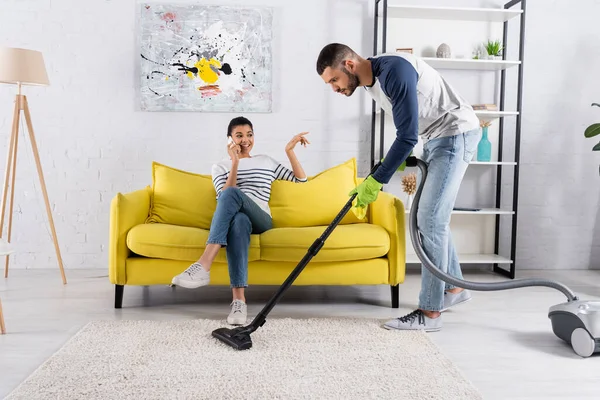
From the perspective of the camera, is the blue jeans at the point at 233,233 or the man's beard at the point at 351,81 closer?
the man's beard at the point at 351,81

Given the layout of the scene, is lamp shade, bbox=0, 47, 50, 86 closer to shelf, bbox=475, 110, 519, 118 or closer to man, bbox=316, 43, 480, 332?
man, bbox=316, 43, 480, 332

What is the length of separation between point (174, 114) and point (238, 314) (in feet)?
6.00

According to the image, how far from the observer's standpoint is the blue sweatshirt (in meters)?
2.15

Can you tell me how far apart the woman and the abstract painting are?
2.81 ft

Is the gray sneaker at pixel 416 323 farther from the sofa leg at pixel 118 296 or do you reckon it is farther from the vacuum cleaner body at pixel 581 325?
the sofa leg at pixel 118 296

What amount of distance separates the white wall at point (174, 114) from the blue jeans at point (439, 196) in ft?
5.04

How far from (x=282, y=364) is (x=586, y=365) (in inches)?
43.8

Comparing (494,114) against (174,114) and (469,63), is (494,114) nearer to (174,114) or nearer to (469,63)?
(469,63)

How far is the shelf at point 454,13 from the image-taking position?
3736 millimetres

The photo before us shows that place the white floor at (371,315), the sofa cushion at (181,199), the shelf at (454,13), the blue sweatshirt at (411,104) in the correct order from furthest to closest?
the shelf at (454,13)
the sofa cushion at (181,199)
the blue sweatshirt at (411,104)
the white floor at (371,315)

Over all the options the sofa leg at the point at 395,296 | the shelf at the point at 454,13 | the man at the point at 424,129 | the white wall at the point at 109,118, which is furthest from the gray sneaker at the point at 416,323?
the shelf at the point at 454,13

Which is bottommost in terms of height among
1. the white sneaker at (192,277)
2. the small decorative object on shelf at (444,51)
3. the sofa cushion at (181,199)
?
the white sneaker at (192,277)

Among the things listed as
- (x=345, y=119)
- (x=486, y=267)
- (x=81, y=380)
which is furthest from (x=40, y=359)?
(x=486, y=267)

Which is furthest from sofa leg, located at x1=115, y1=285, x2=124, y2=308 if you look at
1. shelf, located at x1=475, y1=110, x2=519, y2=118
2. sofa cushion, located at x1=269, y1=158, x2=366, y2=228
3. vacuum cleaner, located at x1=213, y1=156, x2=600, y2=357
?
shelf, located at x1=475, y1=110, x2=519, y2=118
